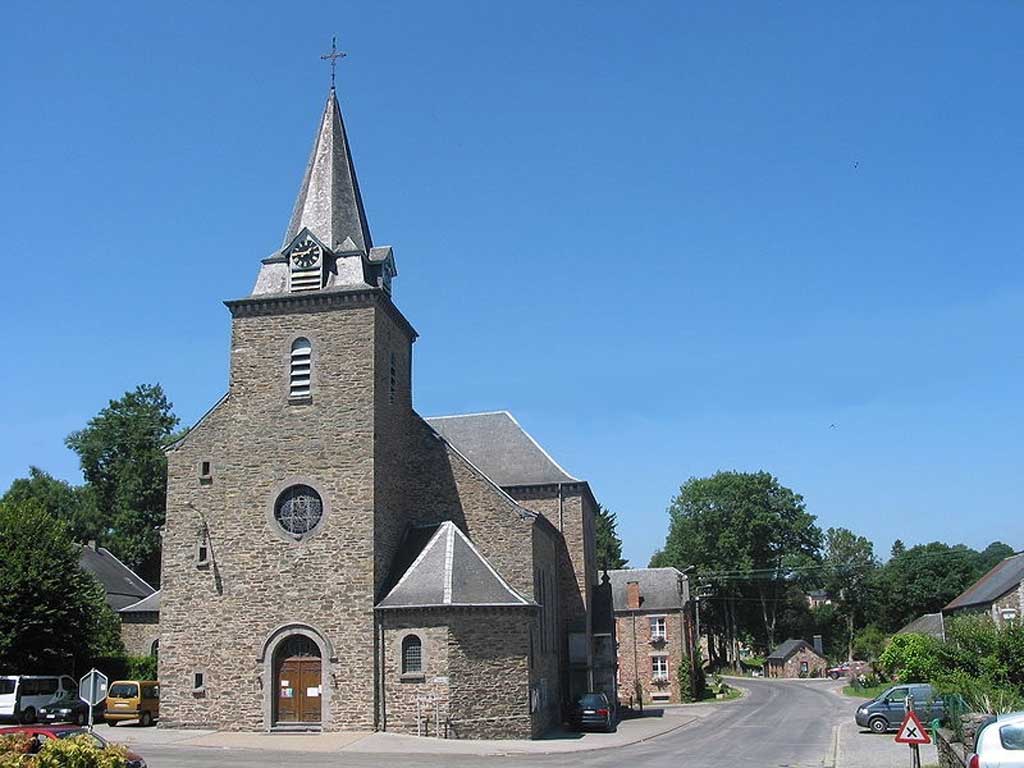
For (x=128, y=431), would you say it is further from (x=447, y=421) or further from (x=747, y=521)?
(x=747, y=521)

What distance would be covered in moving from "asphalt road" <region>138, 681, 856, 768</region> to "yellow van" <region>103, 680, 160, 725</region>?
6.46 metres

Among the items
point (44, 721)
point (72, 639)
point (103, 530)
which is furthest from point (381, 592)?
point (103, 530)

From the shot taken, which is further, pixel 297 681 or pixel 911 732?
pixel 297 681

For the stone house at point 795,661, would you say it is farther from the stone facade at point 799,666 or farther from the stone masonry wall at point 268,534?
the stone masonry wall at point 268,534

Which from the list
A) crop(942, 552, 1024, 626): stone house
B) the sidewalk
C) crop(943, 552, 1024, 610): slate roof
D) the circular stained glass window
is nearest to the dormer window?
the circular stained glass window

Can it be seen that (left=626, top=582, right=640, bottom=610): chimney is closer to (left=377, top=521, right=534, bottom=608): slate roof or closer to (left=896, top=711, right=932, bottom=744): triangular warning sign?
(left=377, top=521, right=534, bottom=608): slate roof

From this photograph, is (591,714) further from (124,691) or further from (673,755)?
(124,691)

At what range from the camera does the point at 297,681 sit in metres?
29.4

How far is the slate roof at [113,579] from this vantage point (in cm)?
4734

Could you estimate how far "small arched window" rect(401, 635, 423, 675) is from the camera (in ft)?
94.2

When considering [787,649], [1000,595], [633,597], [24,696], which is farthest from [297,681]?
[787,649]

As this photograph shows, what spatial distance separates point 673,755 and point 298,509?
43.8 feet

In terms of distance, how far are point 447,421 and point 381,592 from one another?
15.2 m

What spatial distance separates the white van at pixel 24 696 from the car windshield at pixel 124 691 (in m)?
1.55
